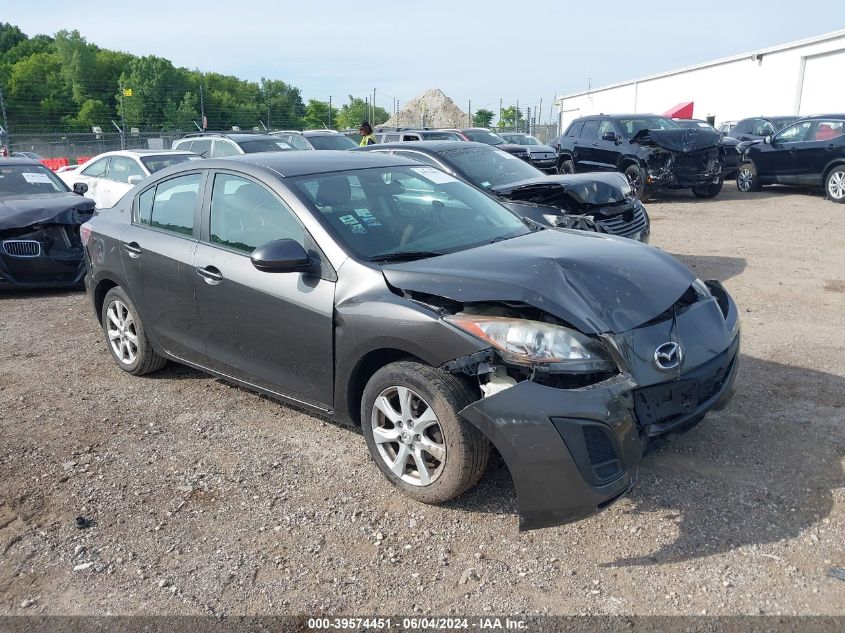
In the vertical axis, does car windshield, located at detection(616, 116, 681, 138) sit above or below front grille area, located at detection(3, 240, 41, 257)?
above

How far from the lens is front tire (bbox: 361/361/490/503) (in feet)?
10.8

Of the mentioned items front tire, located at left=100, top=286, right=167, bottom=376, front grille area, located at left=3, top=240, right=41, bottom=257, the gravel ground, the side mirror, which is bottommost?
the gravel ground

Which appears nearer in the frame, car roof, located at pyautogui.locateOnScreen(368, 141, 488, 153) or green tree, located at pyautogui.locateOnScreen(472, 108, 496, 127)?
car roof, located at pyautogui.locateOnScreen(368, 141, 488, 153)

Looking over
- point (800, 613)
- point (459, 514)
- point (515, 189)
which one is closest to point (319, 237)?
point (459, 514)

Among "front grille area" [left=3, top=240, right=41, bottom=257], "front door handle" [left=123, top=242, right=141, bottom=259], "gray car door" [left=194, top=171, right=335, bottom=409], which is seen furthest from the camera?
"front grille area" [left=3, top=240, right=41, bottom=257]

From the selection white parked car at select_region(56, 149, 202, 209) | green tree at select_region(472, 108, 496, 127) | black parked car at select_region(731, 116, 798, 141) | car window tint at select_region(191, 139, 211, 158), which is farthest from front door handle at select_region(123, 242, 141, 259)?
green tree at select_region(472, 108, 496, 127)

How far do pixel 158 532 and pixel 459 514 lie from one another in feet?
4.69

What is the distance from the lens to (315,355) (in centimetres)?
388

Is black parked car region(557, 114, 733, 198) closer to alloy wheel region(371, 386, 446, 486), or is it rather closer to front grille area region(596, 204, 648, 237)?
front grille area region(596, 204, 648, 237)

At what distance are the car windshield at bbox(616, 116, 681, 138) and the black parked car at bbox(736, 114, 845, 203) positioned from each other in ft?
6.93

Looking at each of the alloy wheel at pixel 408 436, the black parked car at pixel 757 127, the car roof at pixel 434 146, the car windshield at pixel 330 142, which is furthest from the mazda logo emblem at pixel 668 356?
the black parked car at pixel 757 127

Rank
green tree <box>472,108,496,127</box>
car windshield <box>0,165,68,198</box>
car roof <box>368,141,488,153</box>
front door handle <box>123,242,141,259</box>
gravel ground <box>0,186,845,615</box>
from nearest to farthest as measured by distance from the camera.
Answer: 1. gravel ground <box>0,186,845,615</box>
2. front door handle <box>123,242,141,259</box>
3. car roof <box>368,141,488,153</box>
4. car windshield <box>0,165,68,198</box>
5. green tree <box>472,108,496,127</box>

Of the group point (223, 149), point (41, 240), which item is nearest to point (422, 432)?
point (41, 240)

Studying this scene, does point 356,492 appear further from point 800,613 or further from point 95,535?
point 800,613
